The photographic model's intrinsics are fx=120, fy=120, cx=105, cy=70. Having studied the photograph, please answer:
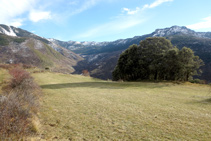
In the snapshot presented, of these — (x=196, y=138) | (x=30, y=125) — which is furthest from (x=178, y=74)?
(x=30, y=125)

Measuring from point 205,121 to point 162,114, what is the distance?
8.26 feet

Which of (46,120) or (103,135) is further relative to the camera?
(46,120)

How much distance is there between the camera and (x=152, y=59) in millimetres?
35062

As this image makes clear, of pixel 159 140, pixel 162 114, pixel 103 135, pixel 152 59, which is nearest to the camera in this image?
pixel 159 140

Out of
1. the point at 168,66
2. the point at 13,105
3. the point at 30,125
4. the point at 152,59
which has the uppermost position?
the point at 152,59

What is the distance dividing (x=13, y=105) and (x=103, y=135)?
5.23 metres

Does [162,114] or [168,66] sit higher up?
[168,66]

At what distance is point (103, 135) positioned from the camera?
6.14 meters

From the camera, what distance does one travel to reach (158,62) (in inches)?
1307

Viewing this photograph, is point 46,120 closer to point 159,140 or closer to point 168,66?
point 159,140

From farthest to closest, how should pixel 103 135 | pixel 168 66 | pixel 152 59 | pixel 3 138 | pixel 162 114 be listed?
pixel 152 59, pixel 168 66, pixel 162 114, pixel 103 135, pixel 3 138

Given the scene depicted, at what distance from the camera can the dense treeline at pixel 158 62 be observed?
98.6 ft

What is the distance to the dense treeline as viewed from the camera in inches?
1184

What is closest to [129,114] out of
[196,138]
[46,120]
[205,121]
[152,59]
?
[196,138]
